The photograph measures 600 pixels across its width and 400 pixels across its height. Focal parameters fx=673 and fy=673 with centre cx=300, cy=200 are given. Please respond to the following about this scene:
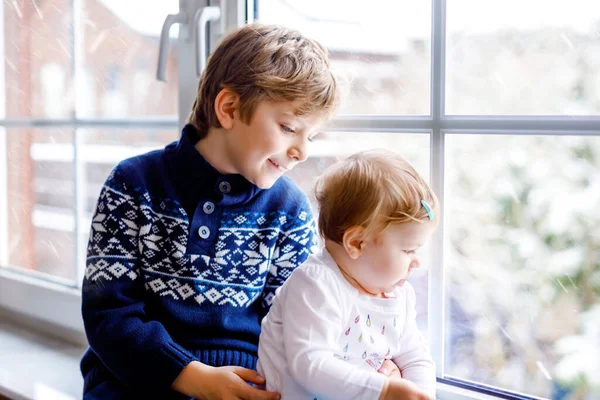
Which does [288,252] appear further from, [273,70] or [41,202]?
[41,202]

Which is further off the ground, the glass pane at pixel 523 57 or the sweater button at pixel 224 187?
the glass pane at pixel 523 57

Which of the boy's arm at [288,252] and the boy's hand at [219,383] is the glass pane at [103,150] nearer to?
the boy's arm at [288,252]

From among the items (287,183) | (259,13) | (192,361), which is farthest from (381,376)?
(259,13)

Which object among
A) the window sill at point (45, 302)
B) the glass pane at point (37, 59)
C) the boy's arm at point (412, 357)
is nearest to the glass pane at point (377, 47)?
the boy's arm at point (412, 357)

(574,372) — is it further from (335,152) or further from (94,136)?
(94,136)

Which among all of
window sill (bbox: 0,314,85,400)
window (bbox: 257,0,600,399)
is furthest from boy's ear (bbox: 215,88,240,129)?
window sill (bbox: 0,314,85,400)

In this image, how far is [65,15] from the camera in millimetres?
1577

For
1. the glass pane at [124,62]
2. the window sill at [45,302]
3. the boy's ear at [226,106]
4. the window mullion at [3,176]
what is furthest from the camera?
the window mullion at [3,176]

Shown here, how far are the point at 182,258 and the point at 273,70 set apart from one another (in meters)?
0.32

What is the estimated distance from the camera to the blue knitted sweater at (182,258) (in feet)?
3.40

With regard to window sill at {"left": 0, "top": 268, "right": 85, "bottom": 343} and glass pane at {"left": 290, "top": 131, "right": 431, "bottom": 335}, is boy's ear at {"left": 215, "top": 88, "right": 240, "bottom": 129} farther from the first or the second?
window sill at {"left": 0, "top": 268, "right": 85, "bottom": 343}

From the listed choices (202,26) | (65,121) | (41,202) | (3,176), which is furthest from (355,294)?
(3,176)

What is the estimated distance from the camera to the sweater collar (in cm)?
106

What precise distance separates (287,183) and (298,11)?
32 centimetres
